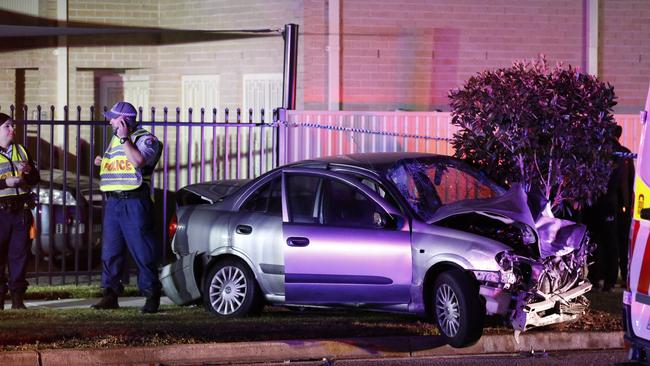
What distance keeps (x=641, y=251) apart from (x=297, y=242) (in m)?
3.74

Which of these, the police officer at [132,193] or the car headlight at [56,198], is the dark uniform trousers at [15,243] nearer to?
the police officer at [132,193]

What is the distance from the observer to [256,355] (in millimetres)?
9602

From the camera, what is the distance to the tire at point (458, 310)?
963 centimetres

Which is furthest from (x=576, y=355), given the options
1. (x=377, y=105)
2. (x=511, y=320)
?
(x=377, y=105)

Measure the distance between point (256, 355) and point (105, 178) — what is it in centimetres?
282

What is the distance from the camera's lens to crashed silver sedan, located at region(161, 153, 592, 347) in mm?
9734

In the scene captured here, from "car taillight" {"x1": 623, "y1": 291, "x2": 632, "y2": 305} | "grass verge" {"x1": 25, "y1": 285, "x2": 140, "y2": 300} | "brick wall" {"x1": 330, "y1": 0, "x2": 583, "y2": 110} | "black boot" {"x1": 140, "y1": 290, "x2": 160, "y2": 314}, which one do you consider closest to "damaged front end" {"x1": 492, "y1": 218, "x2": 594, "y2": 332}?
"car taillight" {"x1": 623, "y1": 291, "x2": 632, "y2": 305}

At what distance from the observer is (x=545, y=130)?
37.2 ft

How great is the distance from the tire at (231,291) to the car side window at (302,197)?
69 cm

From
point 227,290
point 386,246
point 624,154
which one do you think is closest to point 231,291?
point 227,290

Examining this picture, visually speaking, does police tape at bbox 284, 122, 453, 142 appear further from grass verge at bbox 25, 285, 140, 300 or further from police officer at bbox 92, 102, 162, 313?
police officer at bbox 92, 102, 162, 313

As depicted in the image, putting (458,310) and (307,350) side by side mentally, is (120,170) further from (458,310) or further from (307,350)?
(458,310)

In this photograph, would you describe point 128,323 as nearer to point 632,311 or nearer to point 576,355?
point 576,355

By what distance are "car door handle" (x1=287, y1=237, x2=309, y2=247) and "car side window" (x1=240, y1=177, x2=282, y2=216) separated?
37 centimetres
